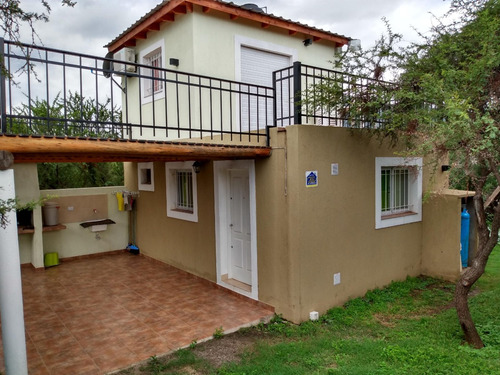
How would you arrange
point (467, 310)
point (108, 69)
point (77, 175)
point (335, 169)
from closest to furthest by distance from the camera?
1. point (467, 310)
2. point (335, 169)
3. point (108, 69)
4. point (77, 175)

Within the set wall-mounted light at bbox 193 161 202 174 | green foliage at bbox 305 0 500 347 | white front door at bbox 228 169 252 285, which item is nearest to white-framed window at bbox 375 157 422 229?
green foliage at bbox 305 0 500 347

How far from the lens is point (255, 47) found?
848 centimetres

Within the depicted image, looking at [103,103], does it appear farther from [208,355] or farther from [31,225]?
[208,355]

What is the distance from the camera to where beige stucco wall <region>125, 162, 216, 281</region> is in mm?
7387

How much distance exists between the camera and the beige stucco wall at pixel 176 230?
739 centimetres

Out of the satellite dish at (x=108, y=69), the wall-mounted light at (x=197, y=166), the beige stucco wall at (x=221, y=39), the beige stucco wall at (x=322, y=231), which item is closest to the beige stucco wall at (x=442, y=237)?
the beige stucco wall at (x=322, y=231)

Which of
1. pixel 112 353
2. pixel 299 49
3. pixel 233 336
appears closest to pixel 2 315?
pixel 112 353

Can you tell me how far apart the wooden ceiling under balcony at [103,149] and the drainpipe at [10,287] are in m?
0.25

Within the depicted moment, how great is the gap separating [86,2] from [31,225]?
7.32m

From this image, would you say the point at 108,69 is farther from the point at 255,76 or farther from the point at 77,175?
the point at 77,175

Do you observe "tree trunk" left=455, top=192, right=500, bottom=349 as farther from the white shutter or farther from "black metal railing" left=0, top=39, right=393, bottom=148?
the white shutter

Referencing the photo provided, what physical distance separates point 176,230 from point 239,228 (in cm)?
222

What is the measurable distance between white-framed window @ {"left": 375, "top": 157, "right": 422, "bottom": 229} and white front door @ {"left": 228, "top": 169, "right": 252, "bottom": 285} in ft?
8.26

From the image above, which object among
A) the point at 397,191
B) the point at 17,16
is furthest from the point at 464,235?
the point at 17,16
